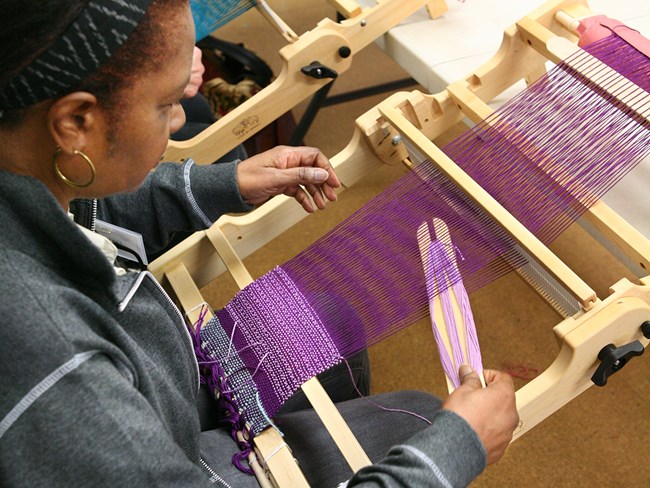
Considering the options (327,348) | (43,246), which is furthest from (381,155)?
(43,246)

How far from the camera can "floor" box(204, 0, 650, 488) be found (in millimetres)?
1495

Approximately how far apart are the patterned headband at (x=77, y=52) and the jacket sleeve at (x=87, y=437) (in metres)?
0.23

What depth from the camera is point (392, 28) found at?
140cm

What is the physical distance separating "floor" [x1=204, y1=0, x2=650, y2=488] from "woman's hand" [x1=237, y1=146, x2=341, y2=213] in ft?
1.66

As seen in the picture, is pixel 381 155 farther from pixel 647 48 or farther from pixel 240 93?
pixel 240 93

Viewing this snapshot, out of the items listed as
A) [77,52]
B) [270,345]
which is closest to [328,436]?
[270,345]

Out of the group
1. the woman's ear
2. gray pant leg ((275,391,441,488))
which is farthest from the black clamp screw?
the woman's ear

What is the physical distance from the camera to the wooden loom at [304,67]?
1336 mm

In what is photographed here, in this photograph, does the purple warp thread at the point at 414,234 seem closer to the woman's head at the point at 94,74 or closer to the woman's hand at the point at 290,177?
the woman's hand at the point at 290,177

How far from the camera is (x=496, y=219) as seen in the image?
0.92 metres

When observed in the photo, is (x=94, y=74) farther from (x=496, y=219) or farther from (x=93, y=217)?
(x=496, y=219)

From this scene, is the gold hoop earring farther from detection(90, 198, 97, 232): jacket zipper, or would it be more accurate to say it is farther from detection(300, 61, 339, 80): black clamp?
detection(300, 61, 339, 80): black clamp

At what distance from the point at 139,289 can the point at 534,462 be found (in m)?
1.07

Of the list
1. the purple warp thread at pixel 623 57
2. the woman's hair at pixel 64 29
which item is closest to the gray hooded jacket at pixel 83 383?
the woman's hair at pixel 64 29
